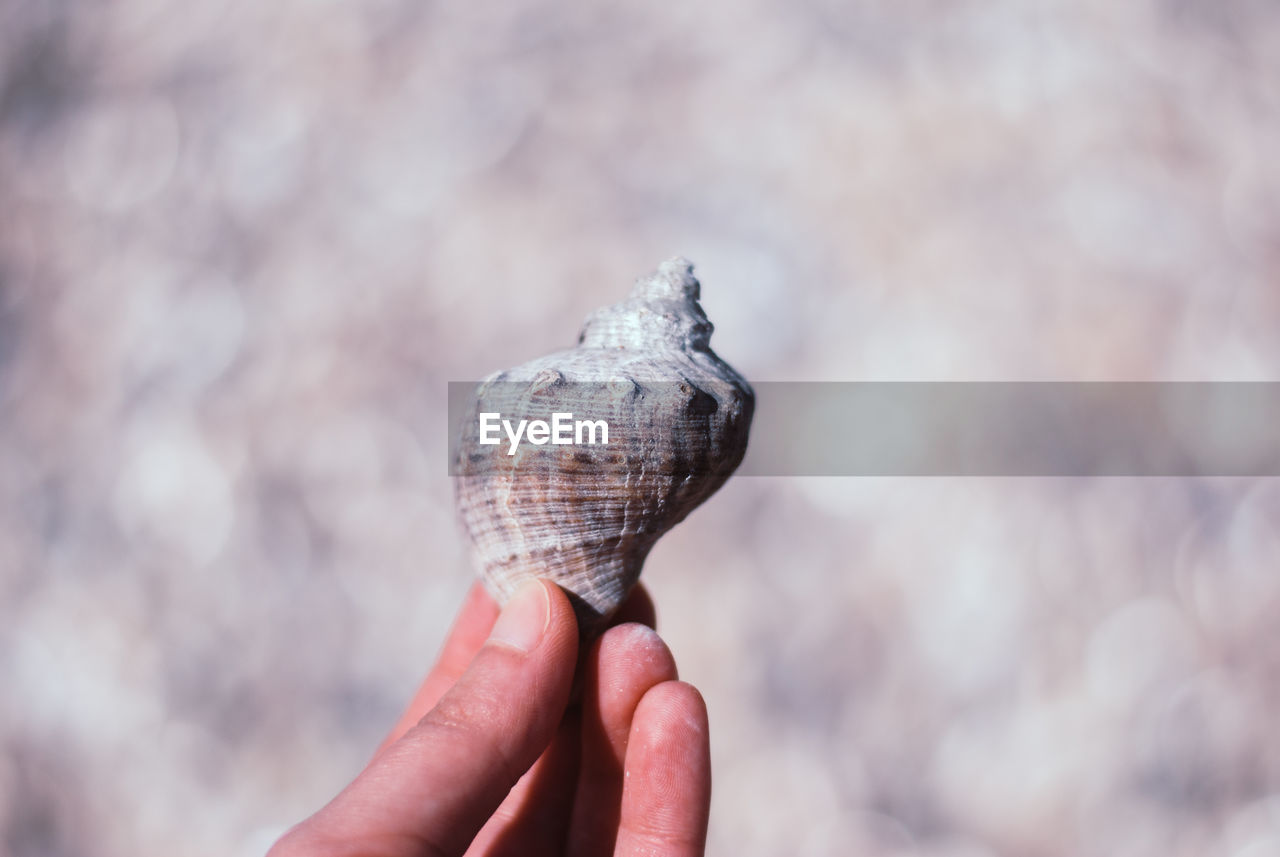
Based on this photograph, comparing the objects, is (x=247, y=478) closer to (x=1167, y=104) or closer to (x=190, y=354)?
(x=190, y=354)

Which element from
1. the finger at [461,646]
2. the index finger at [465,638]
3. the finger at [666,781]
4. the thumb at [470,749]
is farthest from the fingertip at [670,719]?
the finger at [461,646]

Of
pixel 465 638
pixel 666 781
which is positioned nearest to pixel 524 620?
pixel 666 781

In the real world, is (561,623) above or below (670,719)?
above

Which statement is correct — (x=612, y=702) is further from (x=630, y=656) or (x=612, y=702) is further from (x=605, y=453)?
(x=605, y=453)

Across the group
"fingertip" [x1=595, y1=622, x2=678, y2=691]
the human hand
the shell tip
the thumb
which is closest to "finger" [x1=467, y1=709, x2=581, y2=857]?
the human hand

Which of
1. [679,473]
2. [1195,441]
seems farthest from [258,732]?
[1195,441]

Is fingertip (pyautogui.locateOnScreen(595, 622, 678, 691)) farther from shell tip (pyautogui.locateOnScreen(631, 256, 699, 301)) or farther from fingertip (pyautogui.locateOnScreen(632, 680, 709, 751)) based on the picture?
shell tip (pyautogui.locateOnScreen(631, 256, 699, 301))
